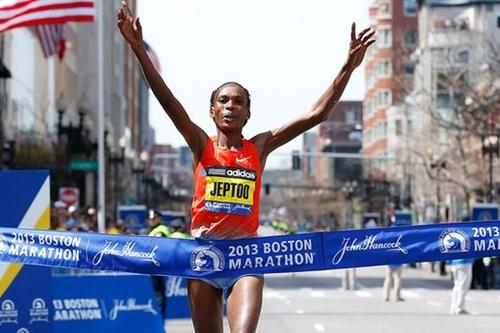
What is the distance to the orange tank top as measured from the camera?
8.98 m

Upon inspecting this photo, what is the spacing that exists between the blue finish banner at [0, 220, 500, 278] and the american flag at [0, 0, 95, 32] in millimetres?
11119

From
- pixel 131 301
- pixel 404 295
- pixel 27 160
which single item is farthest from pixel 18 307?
pixel 27 160

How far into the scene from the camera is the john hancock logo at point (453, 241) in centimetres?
1058

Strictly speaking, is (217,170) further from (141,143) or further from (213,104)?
(141,143)

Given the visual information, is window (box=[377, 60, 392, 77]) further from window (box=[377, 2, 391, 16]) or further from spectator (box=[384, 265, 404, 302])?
spectator (box=[384, 265, 404, 302])

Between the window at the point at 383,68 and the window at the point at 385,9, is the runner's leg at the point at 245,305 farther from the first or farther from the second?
the window at the point at 385,9

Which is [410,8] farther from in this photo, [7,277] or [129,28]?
[129,28]

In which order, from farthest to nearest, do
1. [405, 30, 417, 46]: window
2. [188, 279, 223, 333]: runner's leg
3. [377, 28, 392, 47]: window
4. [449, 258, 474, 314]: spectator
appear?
1. [377, 28, 392, 47]: window
2. [405, 30, 417, 46]: window
3. [449, 258, 474, 314]: spectator
4. [188, 279, 223, 333]: runner's leg

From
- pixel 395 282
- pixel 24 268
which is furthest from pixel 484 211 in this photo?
pixel 24 268

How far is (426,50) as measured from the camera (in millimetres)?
98875

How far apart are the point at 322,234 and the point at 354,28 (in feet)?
5.45

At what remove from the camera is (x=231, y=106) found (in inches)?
354

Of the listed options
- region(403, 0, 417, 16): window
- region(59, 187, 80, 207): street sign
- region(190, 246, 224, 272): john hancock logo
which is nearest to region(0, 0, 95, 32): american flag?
region(190, 246, 224, 272): john hancock logo

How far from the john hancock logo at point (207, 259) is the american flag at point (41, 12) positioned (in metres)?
12.5
